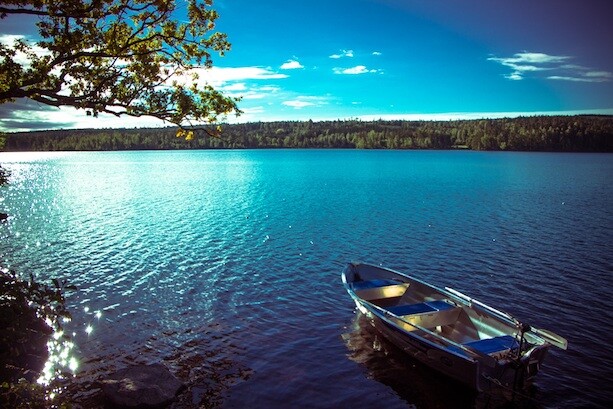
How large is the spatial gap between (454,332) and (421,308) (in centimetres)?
194

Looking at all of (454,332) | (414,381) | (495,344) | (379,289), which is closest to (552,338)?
(495,344)

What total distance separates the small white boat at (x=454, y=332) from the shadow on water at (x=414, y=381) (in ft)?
1.71

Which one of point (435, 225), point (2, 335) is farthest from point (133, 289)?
point (435, 225)

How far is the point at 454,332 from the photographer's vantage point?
21.4 m

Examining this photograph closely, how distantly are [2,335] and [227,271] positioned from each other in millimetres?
22648

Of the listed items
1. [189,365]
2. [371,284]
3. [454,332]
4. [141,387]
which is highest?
[371,284]

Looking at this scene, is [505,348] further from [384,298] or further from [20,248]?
[20,248]

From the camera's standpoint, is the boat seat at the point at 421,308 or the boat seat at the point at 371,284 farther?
the boat seat at the point at 371,284

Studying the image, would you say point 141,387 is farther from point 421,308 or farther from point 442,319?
point 442,319

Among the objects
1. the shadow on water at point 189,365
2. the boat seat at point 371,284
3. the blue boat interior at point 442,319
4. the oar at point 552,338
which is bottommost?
the shadow on water at point 189,365

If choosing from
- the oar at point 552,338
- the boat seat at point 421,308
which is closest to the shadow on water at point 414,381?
the boat seat at point 421,308

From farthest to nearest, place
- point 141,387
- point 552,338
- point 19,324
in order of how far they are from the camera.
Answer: point 552,338 < point 141,387 < point 19,324

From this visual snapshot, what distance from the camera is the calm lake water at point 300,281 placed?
18125mm

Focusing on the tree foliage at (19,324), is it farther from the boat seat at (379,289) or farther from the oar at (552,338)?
the oar at (552,338)
